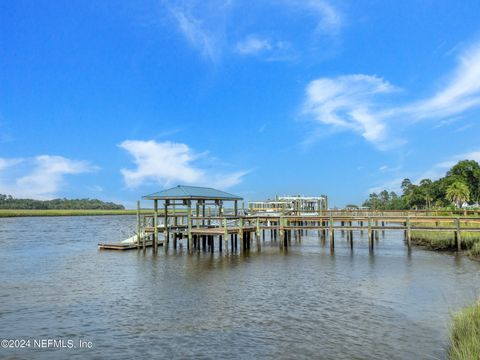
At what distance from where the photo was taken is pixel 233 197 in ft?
112

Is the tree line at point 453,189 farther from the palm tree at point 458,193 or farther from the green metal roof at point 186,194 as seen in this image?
the green metal roof at point 186,194

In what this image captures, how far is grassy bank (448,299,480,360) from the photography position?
23.4ft

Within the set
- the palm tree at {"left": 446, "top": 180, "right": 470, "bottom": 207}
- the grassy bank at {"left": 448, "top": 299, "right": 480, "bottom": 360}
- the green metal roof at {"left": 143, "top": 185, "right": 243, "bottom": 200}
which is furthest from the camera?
the palm tree at {"left": 446, "top": 180, "right": 470, "bottom": 207}

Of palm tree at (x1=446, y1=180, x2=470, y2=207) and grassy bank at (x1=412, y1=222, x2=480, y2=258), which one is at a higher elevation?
palm tree at (x1=446, y1=180, x2=470, y2=207)

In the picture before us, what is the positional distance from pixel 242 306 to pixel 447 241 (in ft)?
62.3

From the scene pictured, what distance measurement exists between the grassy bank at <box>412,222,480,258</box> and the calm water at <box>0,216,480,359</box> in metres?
1.79

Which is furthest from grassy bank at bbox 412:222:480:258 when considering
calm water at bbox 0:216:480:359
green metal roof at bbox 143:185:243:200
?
green metal roof at bbox 143:185:243:200

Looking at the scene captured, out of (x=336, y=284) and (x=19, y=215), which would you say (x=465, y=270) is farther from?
(x=19, y=215)

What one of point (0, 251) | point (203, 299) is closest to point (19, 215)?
point (0, 251)

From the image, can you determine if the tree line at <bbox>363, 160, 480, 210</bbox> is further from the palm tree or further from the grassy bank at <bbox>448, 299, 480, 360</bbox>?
the grassy bank at <bbox>448, 299, 480, 360</bbox>

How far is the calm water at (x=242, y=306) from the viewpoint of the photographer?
9.65m

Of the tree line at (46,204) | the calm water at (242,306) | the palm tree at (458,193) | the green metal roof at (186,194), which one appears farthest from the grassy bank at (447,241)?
the tree line at (46,204)

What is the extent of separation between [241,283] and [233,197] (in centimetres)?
1706

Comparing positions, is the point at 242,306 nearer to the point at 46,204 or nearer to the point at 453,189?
the point at 453,189
